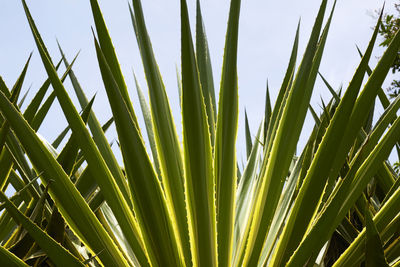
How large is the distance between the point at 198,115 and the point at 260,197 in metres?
0.24

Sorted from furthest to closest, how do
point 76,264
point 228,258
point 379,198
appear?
point 379,198 < point 228,258 < point 76,264

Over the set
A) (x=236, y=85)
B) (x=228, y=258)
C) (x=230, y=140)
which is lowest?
(x=228, y=258)

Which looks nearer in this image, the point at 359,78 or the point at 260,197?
the point at 359,78

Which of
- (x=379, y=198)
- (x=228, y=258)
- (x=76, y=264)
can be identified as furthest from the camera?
(x=379, y=198)

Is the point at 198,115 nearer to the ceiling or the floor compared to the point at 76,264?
nearer to the ceiling

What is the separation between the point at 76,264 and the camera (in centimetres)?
71

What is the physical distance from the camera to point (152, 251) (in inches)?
31.3

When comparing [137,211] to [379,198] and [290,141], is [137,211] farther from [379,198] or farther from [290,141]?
[379,198]

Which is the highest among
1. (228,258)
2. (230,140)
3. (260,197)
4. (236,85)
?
(236,85)

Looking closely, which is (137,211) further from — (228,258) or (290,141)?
(290,141)

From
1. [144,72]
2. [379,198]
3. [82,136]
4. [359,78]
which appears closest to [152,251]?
[82,136]

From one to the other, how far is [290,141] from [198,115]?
216 millimetres

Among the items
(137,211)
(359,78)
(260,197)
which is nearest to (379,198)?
(260,197)

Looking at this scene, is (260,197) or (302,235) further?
(260,197)
